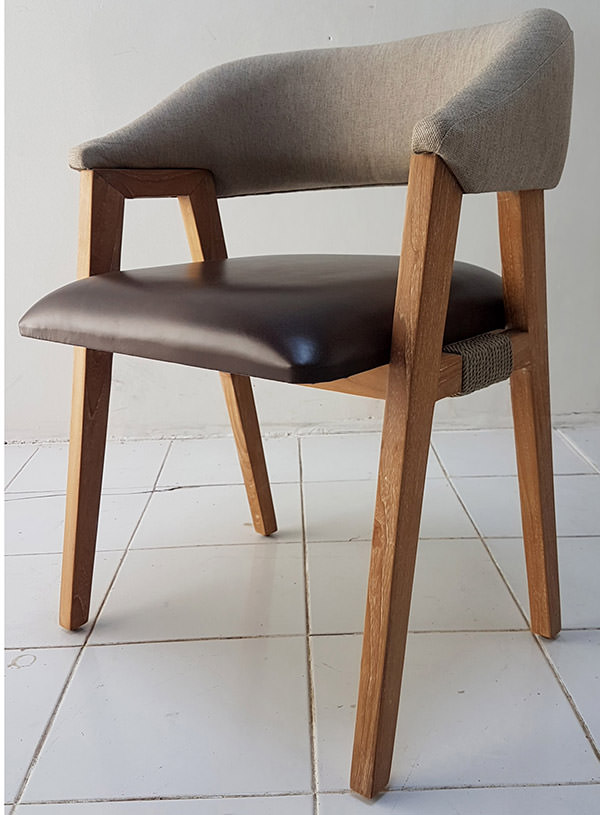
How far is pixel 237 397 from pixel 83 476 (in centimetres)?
33

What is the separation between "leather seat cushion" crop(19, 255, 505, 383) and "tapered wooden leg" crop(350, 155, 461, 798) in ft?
0.13

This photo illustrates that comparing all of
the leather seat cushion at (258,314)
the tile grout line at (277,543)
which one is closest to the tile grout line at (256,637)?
the tile grout line at (277,543)

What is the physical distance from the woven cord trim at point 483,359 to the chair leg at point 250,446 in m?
0.49

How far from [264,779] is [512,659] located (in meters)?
0.39

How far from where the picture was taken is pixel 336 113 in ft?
4.01

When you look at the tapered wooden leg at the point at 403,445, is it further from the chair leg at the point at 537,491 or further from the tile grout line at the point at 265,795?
Result: the chair leg at the point at 537,491

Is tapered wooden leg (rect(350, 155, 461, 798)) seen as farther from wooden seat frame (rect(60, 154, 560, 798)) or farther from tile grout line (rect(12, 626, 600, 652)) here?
tile grout line (rect(12, 626, 600, 652))

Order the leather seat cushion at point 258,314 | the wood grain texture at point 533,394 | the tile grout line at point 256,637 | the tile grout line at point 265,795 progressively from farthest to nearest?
the tile grout line at point 256,637 < the wood grain texture at point 533,394 < the tile grout line at point 265,795 < the leather seat cushion at point 258,314

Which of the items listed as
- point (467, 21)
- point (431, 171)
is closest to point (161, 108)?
point (431, 171)

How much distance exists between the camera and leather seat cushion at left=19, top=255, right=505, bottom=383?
0.77 meters

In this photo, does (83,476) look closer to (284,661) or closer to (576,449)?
(284,661)

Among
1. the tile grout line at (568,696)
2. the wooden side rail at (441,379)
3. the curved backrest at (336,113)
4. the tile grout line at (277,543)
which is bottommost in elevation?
the tile grout line at (277,543)

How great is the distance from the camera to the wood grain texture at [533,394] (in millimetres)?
1043

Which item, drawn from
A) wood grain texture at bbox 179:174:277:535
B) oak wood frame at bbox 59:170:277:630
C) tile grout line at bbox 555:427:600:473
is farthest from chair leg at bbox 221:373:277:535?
tile grout line at bbox 555:427:600:473
